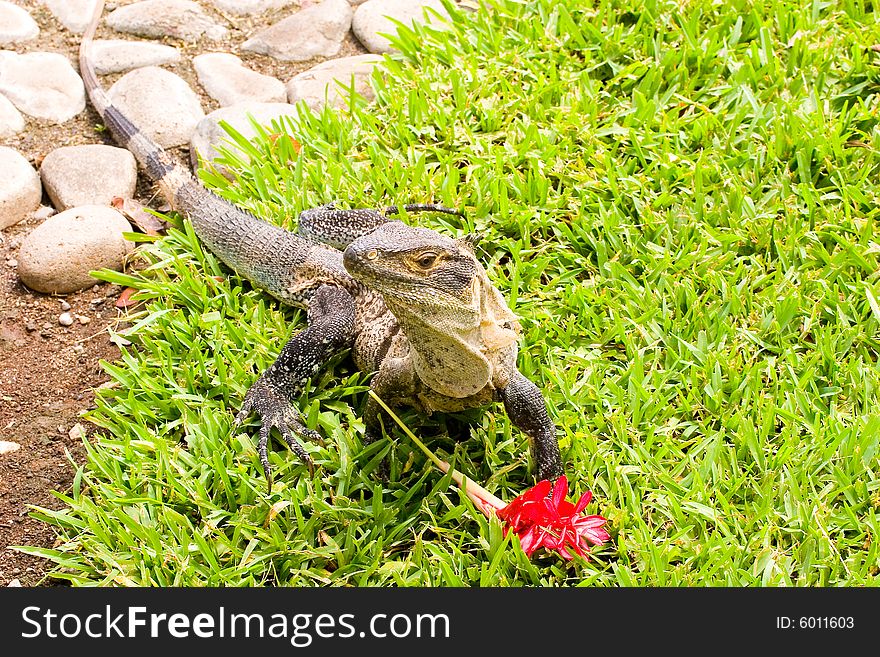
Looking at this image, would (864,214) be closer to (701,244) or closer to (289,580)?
(701,244)

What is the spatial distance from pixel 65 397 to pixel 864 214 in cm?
375

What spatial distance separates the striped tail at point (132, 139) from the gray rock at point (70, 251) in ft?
1.25

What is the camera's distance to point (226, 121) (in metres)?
5.36

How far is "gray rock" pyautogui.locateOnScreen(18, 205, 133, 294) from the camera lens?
4.58m

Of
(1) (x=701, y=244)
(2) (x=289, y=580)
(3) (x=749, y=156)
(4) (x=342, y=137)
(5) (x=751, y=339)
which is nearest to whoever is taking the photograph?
(2) (x=289, y=580)

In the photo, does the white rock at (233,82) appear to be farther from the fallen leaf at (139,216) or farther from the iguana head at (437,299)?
the iguana head at (437,299)

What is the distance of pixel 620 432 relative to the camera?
3.74m

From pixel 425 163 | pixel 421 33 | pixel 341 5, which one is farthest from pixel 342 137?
pixel 341 5

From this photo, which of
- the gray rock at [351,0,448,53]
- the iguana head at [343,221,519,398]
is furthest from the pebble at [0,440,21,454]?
the gray rock at [351,0,448,53]

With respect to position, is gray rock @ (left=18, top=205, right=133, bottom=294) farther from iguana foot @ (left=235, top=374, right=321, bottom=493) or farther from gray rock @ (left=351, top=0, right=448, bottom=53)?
gray rock @ (left=351, top=0, right=448, bottom=53)

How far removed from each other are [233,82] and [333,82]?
0.59 metres

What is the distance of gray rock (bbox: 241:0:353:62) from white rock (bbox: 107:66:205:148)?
0.62 meters

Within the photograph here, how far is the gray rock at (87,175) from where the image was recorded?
199 inches

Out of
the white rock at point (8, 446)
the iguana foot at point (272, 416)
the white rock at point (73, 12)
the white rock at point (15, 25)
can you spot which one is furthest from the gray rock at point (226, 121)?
the white rock at point (8, 446)
